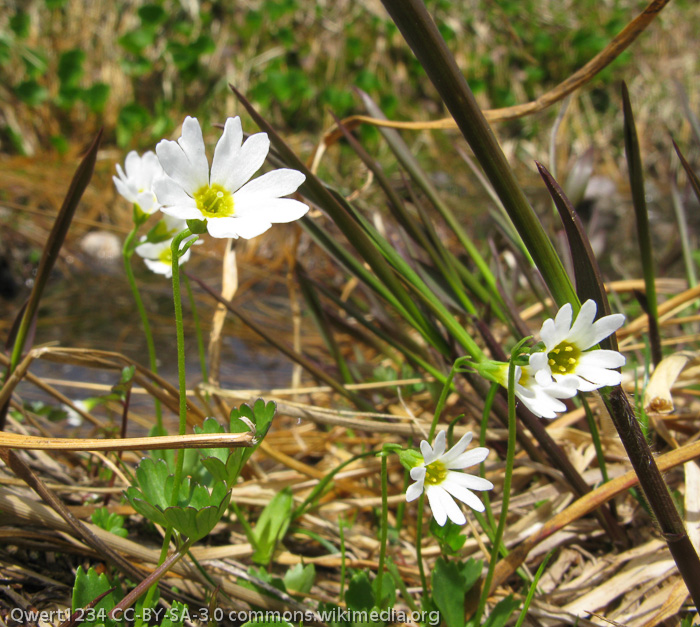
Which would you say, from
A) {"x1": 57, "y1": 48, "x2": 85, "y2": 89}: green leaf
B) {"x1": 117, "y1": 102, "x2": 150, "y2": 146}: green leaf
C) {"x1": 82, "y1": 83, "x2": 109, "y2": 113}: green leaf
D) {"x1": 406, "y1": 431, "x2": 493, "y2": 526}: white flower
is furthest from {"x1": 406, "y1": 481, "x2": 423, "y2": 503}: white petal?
{"x1": 57, "y1": 48, "x2": 85, "y2": 89}: green leaf

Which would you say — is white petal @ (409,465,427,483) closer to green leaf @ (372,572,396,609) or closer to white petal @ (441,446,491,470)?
white petal @ (441,446,491,470)

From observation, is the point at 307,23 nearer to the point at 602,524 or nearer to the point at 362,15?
the point at 362,15

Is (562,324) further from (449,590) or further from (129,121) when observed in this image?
(129,121)

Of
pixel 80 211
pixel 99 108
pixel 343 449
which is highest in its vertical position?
pixel 99 108

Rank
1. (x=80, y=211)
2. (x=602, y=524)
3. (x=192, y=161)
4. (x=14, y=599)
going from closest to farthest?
(x=192, y=161)
(x=14, y=599)
(x=602, y=524)
(x=80, y=211)

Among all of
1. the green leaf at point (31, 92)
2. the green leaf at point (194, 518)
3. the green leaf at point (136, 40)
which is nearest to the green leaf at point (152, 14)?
the green leaf at point (136, 40)

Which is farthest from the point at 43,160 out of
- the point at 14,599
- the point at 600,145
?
the point at 600,145
